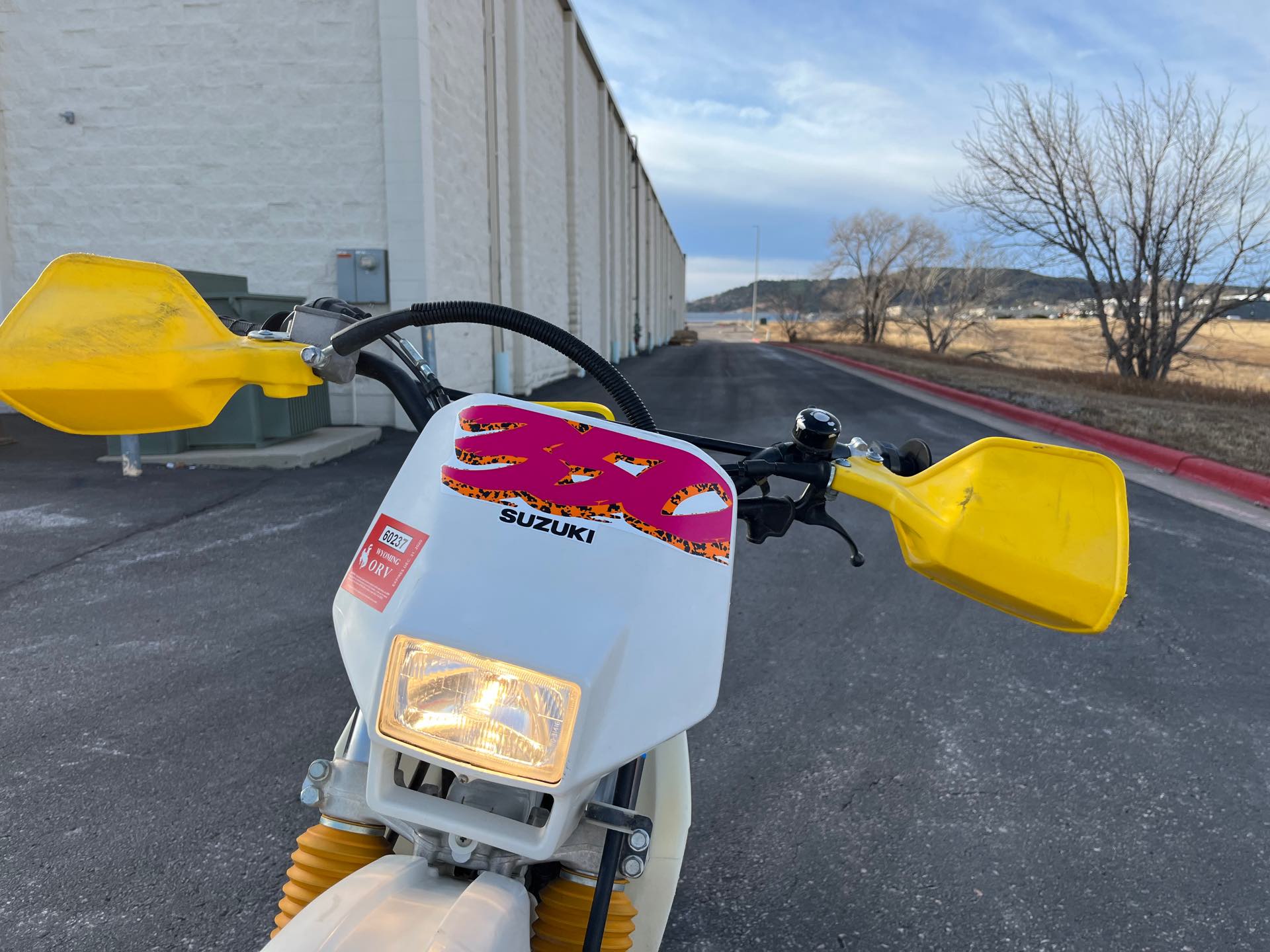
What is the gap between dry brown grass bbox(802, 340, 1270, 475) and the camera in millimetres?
8859

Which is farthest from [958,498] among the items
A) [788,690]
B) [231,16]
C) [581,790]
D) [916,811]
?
[231,16]

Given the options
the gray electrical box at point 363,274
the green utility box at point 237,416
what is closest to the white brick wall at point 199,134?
the gray electrical box at point 363,274

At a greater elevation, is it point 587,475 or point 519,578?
point 587,475

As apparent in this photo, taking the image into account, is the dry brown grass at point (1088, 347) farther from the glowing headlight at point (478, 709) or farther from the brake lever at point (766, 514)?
the glowing headlight at point (478, 709)

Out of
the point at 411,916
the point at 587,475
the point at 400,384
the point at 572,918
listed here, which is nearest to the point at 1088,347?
the point at 400,384

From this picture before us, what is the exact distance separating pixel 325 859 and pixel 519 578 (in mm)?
662

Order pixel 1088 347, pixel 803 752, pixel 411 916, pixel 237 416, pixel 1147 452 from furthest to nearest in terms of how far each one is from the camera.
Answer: pixel 1088 347 < pixel 1147 452 < pixel 237 416 < pixel 803 752 < pixel 411 916

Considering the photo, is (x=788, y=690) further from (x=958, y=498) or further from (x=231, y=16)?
(x=231, y=16)

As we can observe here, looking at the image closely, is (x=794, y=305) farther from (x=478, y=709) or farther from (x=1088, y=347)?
(x=478, y=709)

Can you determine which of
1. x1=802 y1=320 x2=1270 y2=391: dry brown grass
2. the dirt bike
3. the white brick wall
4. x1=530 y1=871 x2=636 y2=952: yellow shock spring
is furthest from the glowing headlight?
x1=802 y1=320 x2=1270 y2=391: dry brown grass

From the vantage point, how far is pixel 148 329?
1.27 m

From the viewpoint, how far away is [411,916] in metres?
0.95

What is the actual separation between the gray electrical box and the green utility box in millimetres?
1149

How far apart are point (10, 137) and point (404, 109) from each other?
4921 mm
